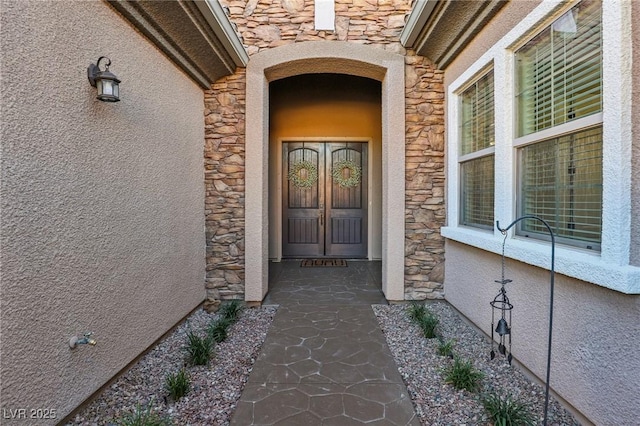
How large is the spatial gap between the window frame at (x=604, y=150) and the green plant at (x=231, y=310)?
2.67 m

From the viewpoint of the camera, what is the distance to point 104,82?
2139 mm

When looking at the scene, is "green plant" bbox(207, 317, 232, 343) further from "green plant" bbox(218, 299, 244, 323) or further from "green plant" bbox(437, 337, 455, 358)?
"green plant" bbox(437, 337, 455, 358)

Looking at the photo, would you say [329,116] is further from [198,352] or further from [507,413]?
[507,413]

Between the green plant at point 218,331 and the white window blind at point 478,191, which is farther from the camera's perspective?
the white window blind at point 478,191

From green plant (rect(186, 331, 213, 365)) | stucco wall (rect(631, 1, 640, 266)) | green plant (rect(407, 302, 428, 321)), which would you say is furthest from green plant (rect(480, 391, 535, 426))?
green plant (rect(186, 331, 213, 365))

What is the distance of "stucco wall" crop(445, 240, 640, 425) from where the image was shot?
5.61 feet

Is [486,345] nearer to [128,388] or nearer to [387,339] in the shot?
[387,339]

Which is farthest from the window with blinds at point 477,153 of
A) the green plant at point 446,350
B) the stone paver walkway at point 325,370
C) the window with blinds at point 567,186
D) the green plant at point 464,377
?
the stone paver walkway at point 325,370

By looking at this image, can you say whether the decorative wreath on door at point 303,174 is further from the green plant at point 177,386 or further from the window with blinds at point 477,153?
the green plant at point 177,386

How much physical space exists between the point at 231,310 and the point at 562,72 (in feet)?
12.1

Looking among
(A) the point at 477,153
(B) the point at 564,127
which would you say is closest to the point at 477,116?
(A) the point at 477,153

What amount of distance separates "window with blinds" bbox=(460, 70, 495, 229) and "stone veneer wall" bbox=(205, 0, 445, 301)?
0.41m

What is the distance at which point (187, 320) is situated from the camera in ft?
12.1

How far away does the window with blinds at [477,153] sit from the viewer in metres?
3.26
